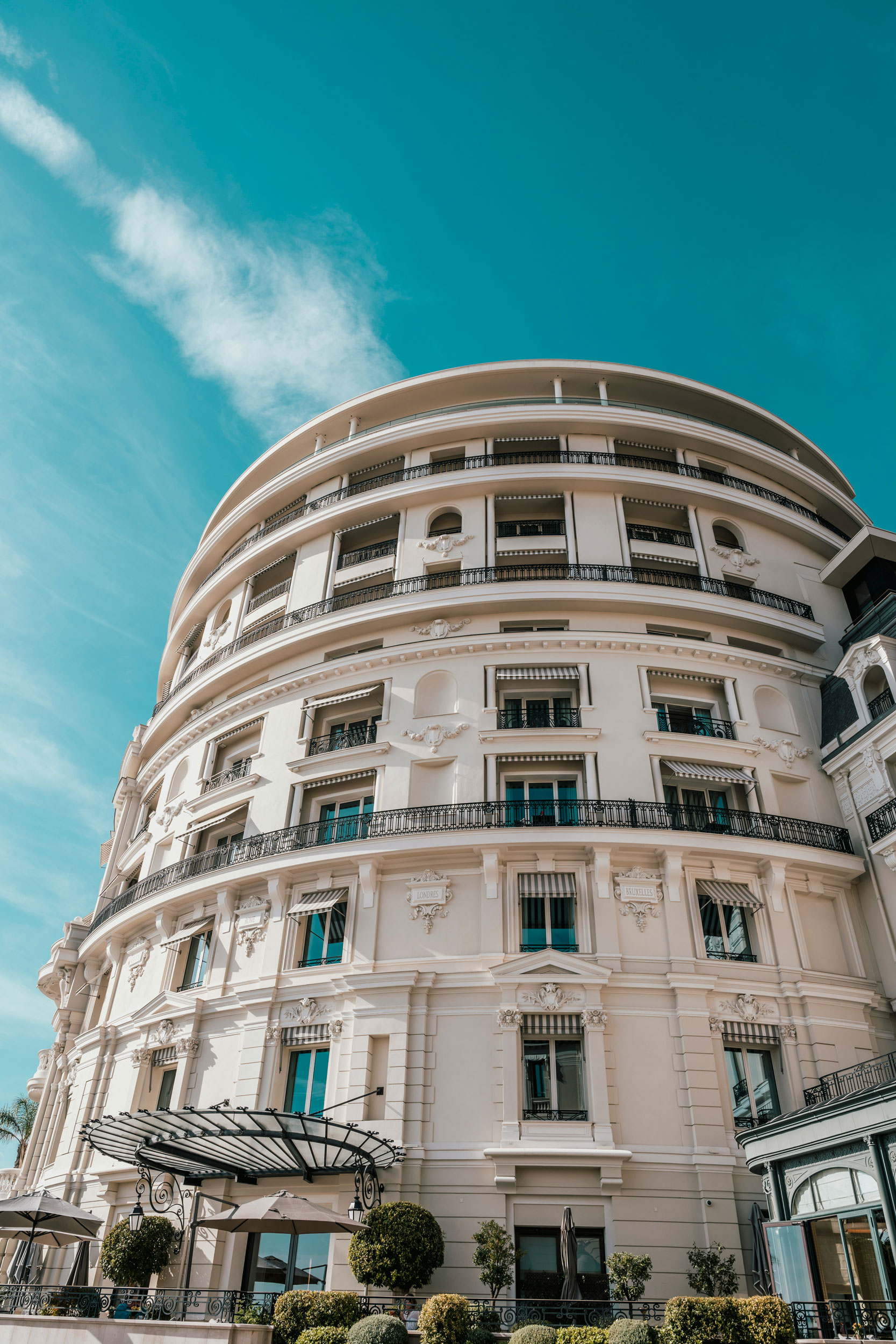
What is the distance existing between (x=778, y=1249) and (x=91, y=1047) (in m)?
22.7

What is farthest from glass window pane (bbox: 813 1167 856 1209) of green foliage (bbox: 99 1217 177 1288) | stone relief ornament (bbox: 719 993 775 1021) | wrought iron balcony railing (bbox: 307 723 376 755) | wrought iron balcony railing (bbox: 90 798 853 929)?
wrought iron balcony railing (bbox: 307 723 376 755)

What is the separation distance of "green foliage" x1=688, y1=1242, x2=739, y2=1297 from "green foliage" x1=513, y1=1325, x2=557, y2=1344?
5.33 meters

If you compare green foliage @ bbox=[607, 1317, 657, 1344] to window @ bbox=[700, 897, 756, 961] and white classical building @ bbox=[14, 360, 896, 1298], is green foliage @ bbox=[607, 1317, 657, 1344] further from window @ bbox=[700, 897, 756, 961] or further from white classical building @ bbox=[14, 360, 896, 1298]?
window @ bbox=[700, 897, 756, 961]

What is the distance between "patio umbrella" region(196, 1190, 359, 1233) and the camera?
56.7 feet

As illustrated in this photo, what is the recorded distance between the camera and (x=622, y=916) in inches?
934

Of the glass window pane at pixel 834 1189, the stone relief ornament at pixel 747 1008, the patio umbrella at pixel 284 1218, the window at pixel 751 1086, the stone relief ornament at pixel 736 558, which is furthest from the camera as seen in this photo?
the stone relief ornament at pixel 736 558

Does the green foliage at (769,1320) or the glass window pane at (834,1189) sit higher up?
the glass window pane at (834,1189)

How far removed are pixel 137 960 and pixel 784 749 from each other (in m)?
22.3

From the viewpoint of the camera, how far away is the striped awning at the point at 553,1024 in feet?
72.6

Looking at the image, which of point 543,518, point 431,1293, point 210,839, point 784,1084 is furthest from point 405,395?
point 431,1293

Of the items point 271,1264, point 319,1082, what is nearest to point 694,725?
point 319,1082

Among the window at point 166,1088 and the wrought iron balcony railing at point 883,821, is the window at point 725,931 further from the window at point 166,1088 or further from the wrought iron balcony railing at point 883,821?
the window at point 166,1088

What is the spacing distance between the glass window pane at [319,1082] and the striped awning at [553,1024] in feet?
17.8

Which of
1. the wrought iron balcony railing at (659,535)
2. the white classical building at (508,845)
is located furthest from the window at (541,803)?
the wrought iron balcony railing at (659,535)
